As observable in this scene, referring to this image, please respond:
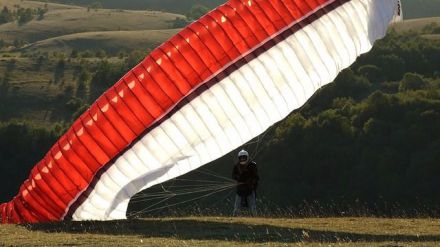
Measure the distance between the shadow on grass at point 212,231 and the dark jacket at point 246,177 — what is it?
2.28 m

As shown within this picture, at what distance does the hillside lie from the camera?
433 feet

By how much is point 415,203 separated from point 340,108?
16.2m

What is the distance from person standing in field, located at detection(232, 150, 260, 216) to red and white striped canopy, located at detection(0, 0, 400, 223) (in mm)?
1669

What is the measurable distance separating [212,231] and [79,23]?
498 ft

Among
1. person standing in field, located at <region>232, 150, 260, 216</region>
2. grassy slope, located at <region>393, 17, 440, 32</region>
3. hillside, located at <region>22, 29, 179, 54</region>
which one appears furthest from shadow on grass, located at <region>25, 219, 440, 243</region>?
hillside, located at <region>22, 29, 179, 54</region>

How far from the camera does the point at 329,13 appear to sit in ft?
58.6

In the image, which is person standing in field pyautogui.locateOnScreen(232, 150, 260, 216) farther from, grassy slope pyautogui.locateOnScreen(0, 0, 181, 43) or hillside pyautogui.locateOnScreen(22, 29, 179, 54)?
grassy slope pyautogui.locateOnScreen(0, 0, 181, 43)

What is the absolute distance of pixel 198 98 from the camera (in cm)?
1744

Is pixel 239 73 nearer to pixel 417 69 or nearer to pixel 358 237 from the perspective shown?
pixel 358 237

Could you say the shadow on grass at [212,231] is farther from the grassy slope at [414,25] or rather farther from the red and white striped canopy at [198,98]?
the grassy slope at [414,25]

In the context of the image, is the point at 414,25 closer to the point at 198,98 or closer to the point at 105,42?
the point at 105,42

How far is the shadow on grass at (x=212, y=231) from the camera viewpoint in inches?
586

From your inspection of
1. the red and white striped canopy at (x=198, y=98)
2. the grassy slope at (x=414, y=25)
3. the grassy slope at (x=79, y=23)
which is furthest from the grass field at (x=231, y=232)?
the grassy slope at (x=79, y=23)

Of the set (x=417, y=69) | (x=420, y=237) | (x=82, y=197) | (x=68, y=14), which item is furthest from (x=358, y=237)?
(x=68, y=14)
